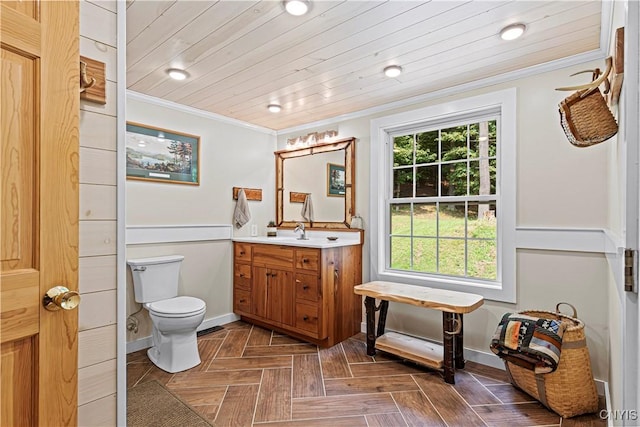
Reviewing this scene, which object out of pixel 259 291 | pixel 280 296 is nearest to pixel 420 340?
pixel 280 296

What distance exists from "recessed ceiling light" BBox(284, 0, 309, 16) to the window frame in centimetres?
160

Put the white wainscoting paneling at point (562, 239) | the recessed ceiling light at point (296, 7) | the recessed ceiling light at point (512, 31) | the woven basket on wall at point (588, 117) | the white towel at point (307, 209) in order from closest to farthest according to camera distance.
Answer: the woven basket on wall at point (588, 117) < the recessed ceiling light at point (296, 7) < the recessed ceiling light at point (512, 31) < the white wainscoting paneling at point (562, 239) < the white towel at point (307, 209)

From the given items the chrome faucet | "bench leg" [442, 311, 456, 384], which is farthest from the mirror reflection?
"bench leg" [442, 311, 456, 384]

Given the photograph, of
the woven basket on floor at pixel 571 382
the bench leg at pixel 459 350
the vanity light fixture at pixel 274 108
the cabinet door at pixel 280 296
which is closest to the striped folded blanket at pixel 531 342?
the woven basket on floor at pixel 571 382

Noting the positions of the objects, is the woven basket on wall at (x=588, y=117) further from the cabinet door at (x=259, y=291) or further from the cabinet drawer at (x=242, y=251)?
the cabinet drawer at (x=242, y=251)

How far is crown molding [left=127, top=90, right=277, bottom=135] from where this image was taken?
9.80 feet

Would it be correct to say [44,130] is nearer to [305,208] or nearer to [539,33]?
[539,33]

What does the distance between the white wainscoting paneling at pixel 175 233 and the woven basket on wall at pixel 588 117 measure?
3.03 metres

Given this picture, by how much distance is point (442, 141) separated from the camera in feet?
9.82

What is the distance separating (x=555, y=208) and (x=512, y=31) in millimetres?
1206

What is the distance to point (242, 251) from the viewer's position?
3588mm

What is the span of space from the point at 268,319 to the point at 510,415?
2.11 m

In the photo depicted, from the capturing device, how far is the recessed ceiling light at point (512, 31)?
189 centimetres

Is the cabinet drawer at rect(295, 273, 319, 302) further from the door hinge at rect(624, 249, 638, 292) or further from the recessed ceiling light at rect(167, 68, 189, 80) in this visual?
the door hinge at rect(624, 249, 638, 292)
